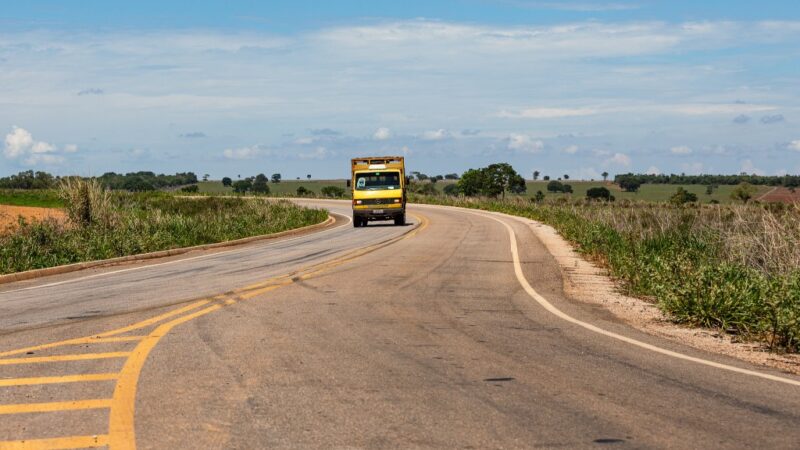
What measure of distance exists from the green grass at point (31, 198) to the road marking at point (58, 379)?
47.8 metres

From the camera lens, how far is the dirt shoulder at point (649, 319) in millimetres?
8702

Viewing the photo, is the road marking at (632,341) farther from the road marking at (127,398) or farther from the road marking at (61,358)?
the road marking at (61,358)

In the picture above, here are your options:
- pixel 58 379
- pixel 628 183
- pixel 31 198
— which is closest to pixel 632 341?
pixel 58 379

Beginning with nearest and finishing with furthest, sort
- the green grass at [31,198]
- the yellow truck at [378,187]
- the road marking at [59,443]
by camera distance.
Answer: the road marking at [59,443] < the yellow truck at [378,187] < the green grass at [31,198]

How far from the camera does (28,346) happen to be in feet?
28.6

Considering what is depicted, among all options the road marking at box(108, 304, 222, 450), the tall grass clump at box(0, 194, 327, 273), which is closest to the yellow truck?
the tall grass clump at box(0, 194, 327, 273)

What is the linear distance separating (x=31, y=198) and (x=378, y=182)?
30185mm

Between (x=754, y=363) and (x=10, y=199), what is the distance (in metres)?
55.8

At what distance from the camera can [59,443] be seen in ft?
17.2

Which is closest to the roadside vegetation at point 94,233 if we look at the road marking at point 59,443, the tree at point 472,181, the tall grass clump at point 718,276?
the tall grass clump at point 718,276

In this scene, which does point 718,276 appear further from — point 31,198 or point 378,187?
point 31,198

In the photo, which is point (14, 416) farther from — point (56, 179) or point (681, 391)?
point (56, 179)

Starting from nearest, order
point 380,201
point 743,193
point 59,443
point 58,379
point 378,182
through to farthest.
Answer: point 59,443, point 58,379, point 380,201, point 378,182, point 743,193

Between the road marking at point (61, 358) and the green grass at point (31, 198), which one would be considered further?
the green grass at point (31, 198)
